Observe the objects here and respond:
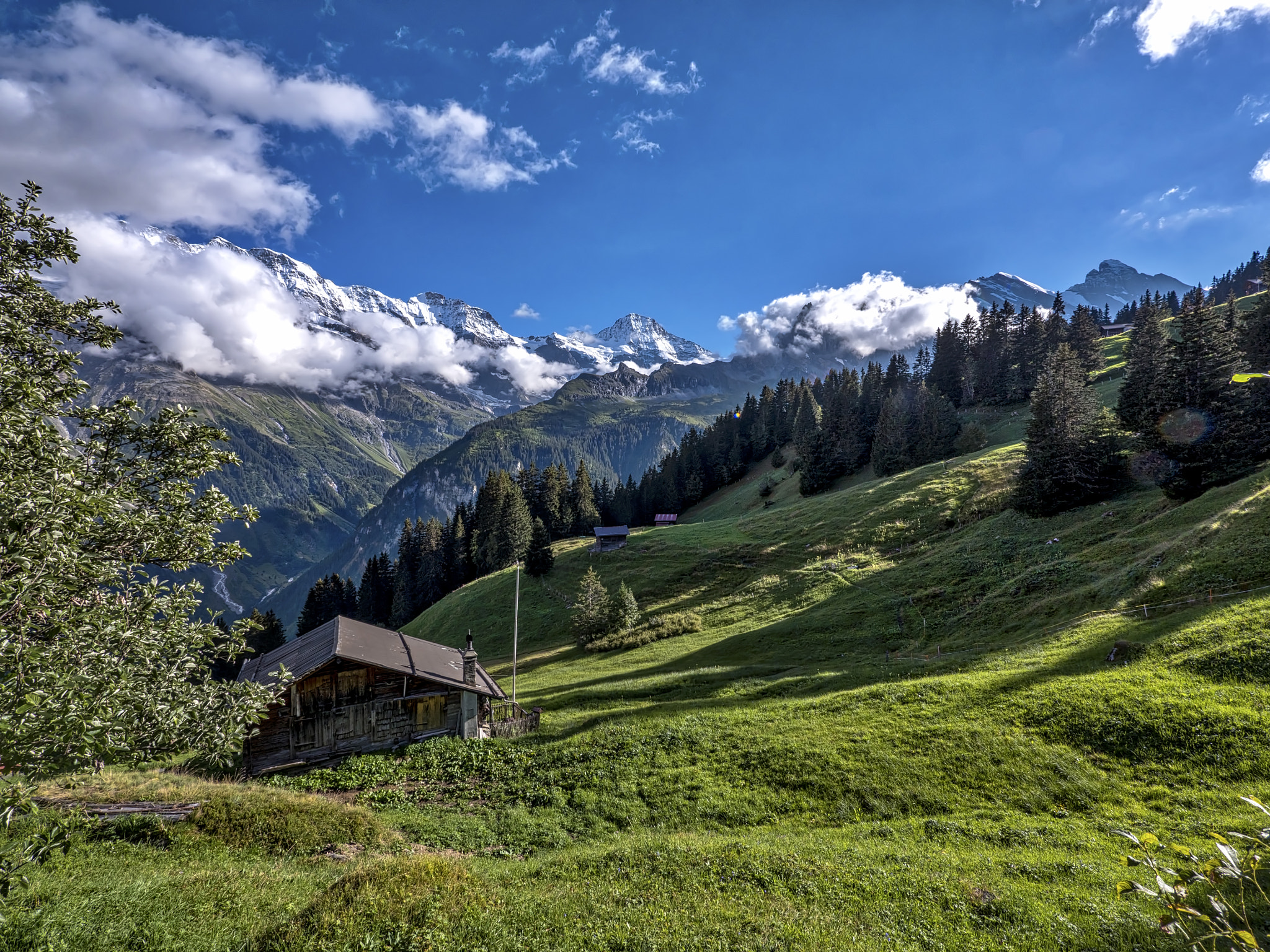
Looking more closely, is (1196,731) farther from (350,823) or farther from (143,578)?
(143,578)

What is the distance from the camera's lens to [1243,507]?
103ft

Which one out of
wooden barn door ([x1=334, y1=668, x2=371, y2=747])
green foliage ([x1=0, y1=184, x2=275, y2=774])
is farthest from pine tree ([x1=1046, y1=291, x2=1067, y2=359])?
green foliage ([x1=0, y1=184, x2=275, y2=774])

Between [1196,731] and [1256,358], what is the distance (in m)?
67.2

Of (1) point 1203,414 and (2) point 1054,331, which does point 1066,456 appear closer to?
(1) point 1203,414

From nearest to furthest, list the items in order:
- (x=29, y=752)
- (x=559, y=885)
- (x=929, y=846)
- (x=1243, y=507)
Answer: (x=29, y=752)
(x=559, y=885)
(x=929, y=846)
(x=1243, y=507)

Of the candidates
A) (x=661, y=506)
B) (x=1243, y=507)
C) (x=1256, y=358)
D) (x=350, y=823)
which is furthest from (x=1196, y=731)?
(x=661, y=506)

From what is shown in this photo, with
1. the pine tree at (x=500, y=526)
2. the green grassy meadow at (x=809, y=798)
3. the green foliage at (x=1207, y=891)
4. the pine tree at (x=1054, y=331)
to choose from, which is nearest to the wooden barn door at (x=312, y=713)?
the green grassy meadow at (x=809, y=798)

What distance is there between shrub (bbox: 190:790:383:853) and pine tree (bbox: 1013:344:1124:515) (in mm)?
55463

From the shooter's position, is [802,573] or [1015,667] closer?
A: [1015,667]

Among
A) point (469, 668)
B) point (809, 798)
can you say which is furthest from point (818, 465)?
point (809, 798)

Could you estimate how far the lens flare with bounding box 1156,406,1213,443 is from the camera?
41906 mm

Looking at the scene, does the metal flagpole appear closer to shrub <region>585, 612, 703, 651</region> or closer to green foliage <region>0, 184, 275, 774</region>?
shrub <region>585, 612, 703, 651</region>

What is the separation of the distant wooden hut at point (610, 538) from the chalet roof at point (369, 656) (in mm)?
42337

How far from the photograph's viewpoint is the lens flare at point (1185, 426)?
41906 mm
